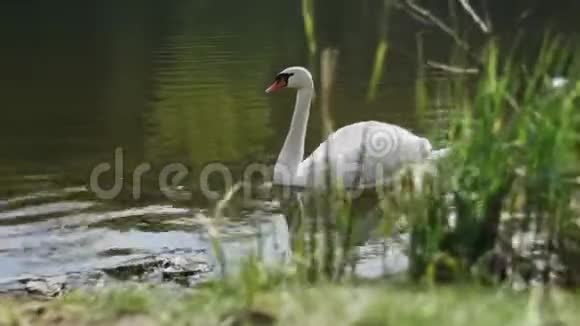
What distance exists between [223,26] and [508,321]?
2567 cm

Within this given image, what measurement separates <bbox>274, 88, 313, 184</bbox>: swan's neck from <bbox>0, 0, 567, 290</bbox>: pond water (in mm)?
512

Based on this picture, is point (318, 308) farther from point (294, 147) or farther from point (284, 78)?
point (284, 78)

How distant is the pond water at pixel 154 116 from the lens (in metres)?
7.76

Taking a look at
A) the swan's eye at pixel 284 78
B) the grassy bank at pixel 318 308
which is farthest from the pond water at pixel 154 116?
the grassy bank at pixel 318 308

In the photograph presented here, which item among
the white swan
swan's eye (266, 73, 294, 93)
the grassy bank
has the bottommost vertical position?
the grassy bank

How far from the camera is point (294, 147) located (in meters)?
9.86

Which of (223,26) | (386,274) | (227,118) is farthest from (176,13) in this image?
(386,274)

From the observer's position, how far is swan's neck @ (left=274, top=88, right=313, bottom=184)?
9.56 meters

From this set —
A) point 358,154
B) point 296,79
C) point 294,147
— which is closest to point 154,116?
point 296,79

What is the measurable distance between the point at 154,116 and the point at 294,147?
4.41 metres

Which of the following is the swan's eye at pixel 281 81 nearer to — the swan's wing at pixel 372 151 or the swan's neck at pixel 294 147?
the swan's neck at pixel 294 147

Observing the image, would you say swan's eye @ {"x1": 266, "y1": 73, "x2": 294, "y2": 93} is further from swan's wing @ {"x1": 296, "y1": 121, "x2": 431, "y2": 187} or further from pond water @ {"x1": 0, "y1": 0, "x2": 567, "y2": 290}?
swan's wing @ {"x1": 296, "y1": 121, "x2": 431, "y2": 187}

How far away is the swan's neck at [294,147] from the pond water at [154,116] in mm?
512

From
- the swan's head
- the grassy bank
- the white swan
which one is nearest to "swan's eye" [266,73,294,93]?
the swan's head
